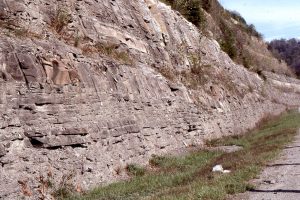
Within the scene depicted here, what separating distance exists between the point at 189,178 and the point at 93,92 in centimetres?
363

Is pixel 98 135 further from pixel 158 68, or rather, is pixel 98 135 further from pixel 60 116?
pixel 158 68

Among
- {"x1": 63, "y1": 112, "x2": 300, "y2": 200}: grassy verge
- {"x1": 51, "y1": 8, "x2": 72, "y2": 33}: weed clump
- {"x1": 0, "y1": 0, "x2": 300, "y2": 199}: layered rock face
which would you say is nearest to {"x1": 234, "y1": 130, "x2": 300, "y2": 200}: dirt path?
{"x1": 63, "y1": 112, "x2": 300, "y2": 200}: grassy verge

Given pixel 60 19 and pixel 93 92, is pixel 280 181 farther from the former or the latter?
pixel 60 19

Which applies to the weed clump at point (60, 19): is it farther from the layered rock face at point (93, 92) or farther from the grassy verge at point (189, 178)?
the grassy verge at point (189, 178)

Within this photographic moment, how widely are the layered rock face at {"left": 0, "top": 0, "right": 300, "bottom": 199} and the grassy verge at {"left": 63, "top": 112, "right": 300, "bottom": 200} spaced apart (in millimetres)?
659

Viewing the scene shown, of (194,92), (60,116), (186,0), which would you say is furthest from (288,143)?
(186,0)

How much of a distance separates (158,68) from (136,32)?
1812mm

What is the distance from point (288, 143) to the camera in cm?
1934

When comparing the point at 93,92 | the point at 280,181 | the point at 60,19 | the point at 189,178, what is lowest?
the point at 189,178

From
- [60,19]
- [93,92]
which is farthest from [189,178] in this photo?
[60,19]

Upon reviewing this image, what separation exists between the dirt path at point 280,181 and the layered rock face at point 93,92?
413 cm

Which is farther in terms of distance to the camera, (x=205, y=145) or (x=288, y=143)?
(x=205, y=145)

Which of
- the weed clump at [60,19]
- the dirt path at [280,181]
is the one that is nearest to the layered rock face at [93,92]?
the weed clump at [60,19]

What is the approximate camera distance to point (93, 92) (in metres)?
13.4
